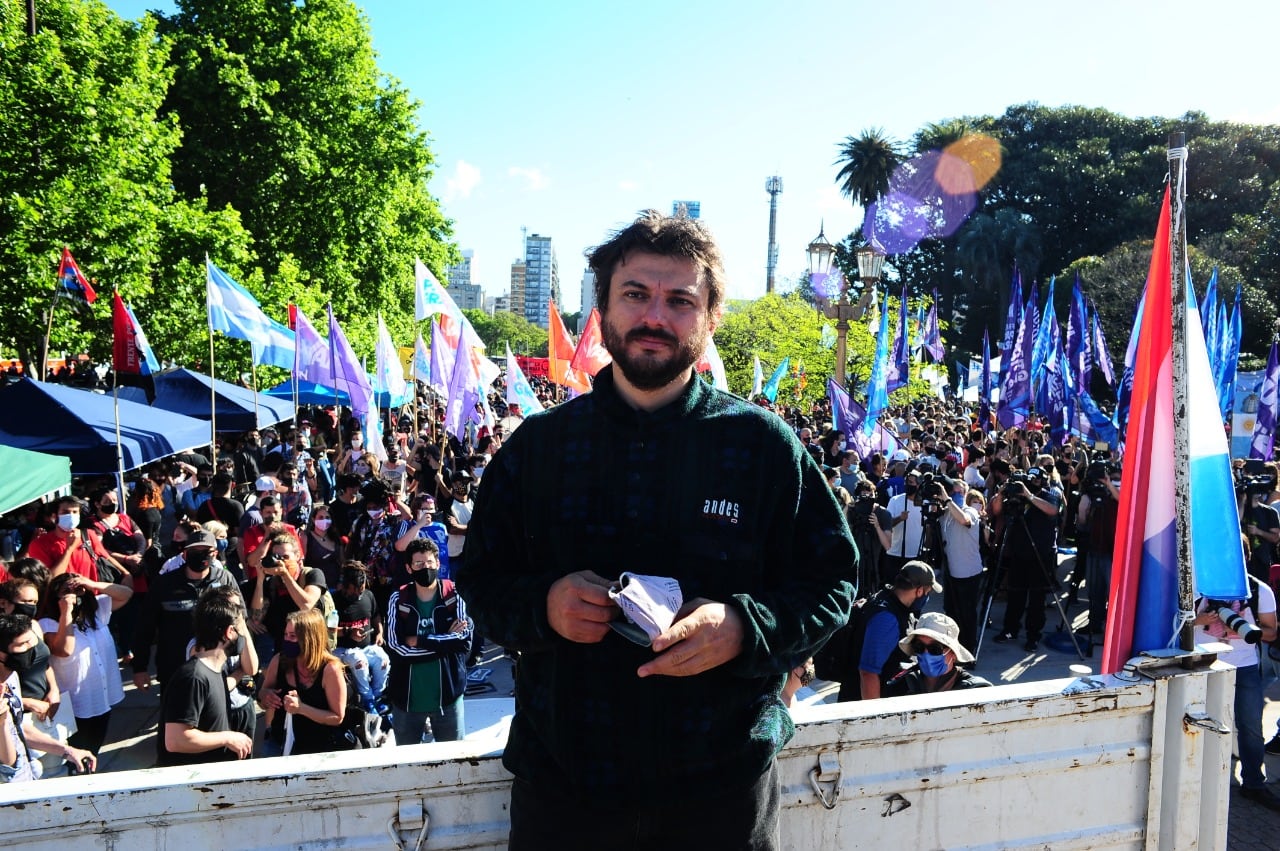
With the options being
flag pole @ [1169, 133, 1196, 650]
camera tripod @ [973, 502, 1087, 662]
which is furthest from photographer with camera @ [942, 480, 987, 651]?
flag pole @ [1169, 133, 1196, 650]

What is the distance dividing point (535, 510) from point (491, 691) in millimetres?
6629

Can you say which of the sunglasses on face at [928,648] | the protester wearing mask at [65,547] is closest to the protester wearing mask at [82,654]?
the protester wearing mask at [65,547]

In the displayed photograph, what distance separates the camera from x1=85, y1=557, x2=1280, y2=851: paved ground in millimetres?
5582

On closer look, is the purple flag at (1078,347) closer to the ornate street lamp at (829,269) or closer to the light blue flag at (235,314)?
the ornate street lamp at (829,269)

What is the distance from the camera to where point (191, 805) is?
1.96 meters

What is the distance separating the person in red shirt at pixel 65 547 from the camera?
694 centimetres

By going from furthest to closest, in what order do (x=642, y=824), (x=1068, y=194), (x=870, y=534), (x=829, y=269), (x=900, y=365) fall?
(x=1068, y=194)
(x=900, y=365)
(x=829, y=269)
(x=870, y=534)
(x=642, y=824)

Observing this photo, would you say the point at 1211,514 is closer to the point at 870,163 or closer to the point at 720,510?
the point at 720,510

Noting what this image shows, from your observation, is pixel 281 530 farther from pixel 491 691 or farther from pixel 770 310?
pixel 770 310

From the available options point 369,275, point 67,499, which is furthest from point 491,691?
point 369,275

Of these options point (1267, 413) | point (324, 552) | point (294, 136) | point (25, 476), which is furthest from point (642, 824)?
point (294, 136)

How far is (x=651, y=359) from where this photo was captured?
191 centimetres

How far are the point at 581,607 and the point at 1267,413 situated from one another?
1952cm

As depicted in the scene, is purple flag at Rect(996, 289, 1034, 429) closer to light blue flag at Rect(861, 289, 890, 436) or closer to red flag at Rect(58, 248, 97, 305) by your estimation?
light blue flag at Rect(861, 289, 890, 436)
